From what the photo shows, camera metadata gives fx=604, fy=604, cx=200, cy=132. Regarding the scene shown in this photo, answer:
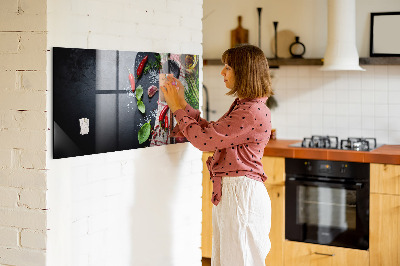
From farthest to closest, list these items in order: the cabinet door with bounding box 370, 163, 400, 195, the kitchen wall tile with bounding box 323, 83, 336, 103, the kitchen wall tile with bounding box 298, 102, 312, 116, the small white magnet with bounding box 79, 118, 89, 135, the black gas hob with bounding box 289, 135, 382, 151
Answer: the kitchen wall tile with bounding box 298, 102, 312, 116 < the kitchen wall tile with bounding box 323, 83, 336, 103 < the black gas hob with bounding box 289, 135, 382, 151 < the cabinet door with bounding box 370, 163, 400, 195 < the small white magnet with bounding box 79, 118, 89, 135

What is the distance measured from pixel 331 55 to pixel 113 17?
2.41 m

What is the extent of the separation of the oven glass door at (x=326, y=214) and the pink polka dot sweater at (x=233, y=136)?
59.8 inches

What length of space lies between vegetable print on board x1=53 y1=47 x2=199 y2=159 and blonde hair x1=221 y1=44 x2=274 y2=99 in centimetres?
37

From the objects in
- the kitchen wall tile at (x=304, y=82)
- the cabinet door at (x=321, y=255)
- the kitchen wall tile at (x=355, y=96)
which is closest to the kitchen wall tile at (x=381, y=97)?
the kitchen wall tile at (x=355, y=96)

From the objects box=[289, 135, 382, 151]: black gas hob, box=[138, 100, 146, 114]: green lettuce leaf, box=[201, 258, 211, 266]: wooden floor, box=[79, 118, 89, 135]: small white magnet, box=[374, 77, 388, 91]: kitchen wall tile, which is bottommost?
box=[201, 258, 211, 266]: wooden floor

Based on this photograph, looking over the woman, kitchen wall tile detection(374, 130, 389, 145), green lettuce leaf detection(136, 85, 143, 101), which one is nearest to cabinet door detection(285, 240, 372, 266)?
kitchen wall tile detection(374, 130, 389, 145)

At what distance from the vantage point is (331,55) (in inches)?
179

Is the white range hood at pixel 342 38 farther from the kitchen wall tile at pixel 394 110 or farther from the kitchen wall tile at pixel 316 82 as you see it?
the kitchen wall tile at pixel 394 110

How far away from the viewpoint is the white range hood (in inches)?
177

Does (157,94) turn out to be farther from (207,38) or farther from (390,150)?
(207,38)

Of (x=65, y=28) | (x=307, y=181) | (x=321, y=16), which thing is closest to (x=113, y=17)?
(x=65, y=28)

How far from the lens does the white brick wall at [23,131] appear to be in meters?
2.25

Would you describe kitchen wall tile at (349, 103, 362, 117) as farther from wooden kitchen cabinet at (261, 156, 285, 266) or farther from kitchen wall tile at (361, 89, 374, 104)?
wooden kitchen cabinet at (261, 156, 285, 266)

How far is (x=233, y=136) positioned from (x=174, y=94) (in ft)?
1.31
